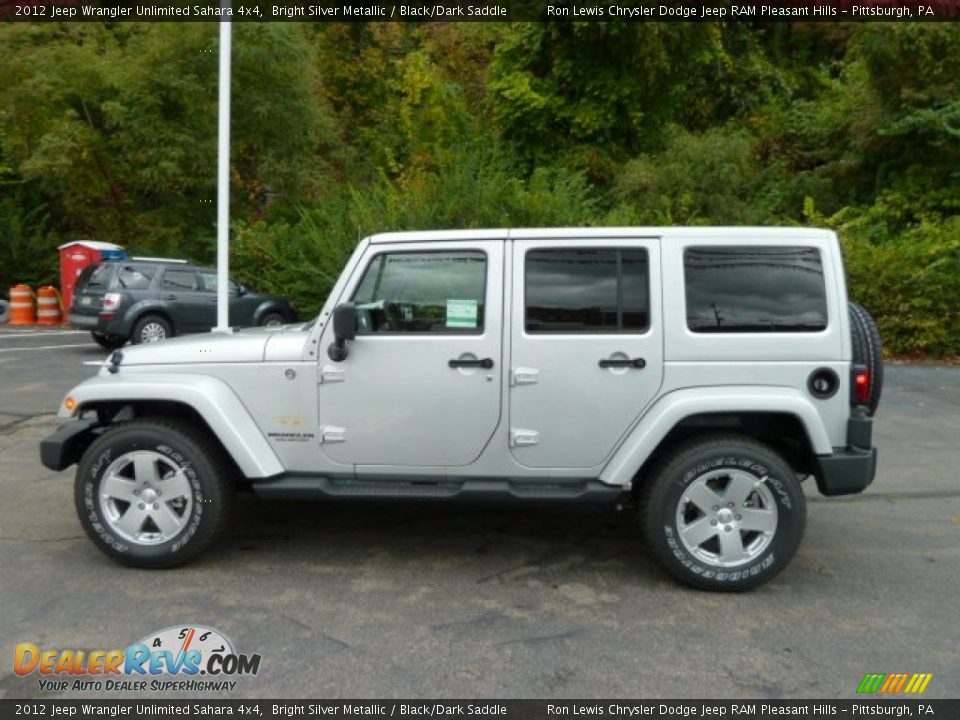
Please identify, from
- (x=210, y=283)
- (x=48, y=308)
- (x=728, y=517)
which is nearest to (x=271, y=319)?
(x=210, y=283)

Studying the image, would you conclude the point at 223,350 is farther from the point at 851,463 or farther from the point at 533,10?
the point at 533,10

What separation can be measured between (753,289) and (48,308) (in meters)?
18.2

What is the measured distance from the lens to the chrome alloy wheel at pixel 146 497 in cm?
473

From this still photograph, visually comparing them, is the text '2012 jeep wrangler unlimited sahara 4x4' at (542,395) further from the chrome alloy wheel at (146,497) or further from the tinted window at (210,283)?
the tinted window at (210,283)

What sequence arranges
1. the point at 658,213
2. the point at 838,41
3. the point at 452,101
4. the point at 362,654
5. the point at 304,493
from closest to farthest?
the point at 362,654
the point at 304,493
the point at 658,213
the point at 452,101
the point at 838,41

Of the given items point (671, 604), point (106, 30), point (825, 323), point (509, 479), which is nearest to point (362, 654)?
point (509, 479)

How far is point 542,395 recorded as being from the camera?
15.2ft

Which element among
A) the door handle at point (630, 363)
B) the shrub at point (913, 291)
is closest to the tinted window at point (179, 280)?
→ the shrub at point (913, 291)

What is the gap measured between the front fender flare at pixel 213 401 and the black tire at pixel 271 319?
11417 millimetres

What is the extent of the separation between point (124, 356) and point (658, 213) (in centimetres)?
1326

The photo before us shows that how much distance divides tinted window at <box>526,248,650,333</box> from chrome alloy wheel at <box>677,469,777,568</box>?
3.06 feet

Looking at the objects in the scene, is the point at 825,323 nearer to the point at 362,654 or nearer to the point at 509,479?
the point at 509,479
